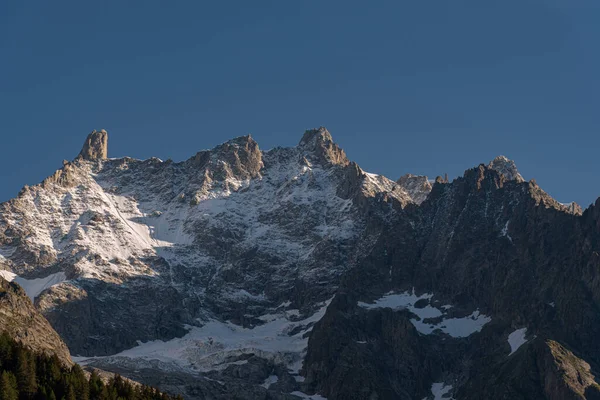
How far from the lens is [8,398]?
194125mm
